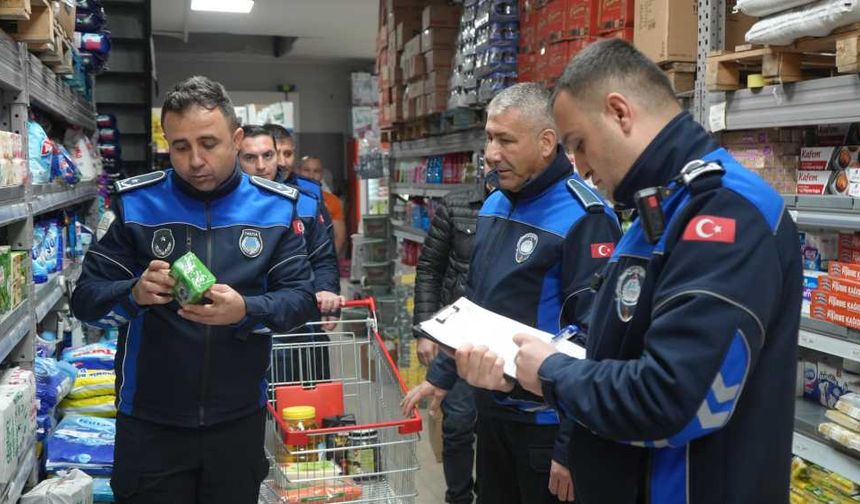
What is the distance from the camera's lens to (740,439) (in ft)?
4.78

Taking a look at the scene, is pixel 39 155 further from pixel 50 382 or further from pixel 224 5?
pixel 224 5

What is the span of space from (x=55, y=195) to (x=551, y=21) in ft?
9.42

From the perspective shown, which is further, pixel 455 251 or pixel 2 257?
pixel 455 251

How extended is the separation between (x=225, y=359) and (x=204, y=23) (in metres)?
12.5

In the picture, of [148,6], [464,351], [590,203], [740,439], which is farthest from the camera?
[148,6]

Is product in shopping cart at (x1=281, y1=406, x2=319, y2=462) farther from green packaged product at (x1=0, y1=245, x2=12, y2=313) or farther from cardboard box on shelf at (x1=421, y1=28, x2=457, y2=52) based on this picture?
cardboard box on shelf at (x1=421, y1=28, x2=457, y2=52)

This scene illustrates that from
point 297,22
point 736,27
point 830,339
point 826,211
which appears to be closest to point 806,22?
point 826,211

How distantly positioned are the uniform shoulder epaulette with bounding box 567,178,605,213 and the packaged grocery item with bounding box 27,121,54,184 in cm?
223

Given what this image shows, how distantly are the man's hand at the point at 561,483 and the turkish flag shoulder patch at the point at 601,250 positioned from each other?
640 millimetres

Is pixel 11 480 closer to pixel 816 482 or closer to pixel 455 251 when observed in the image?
pixel 455 251

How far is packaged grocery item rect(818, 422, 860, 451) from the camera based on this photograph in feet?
10.1

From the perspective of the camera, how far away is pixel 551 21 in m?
4.93

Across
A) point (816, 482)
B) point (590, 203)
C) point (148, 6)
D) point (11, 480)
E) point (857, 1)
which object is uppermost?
point (148, 6)

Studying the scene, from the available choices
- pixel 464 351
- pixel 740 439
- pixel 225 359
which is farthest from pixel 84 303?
pixel 740 439
